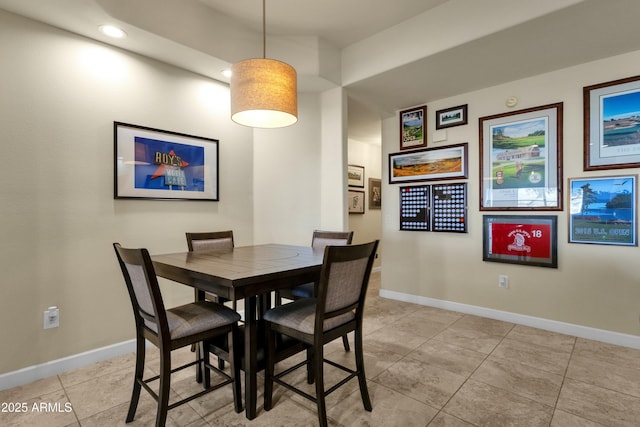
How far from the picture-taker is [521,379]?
2.11m

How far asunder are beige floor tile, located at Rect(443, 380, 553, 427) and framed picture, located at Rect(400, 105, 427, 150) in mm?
2657

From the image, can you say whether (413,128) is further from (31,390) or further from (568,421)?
(31,390)

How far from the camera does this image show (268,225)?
3.56 metres

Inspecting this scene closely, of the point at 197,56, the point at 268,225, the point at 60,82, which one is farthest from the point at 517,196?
the point at 60,82

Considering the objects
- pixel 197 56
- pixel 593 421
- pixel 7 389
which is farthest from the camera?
pixel 197 56

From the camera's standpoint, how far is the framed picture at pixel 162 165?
2.55 meters

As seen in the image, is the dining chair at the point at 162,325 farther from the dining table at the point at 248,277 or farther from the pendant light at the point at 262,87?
the pendant light at the point at 262,87

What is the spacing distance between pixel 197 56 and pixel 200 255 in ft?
5.55

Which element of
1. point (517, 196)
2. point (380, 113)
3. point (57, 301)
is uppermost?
point (380, 113)

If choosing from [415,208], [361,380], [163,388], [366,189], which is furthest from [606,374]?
[366,189]

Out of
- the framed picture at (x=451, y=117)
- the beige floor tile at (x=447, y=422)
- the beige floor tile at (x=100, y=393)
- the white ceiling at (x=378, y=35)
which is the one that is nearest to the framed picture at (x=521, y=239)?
the framed picture at (x=451, y=117)

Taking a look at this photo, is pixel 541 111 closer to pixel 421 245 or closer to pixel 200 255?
pixel 421 245

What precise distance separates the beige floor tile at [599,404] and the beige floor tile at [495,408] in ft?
0.52

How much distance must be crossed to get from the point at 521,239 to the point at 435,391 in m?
1.92
